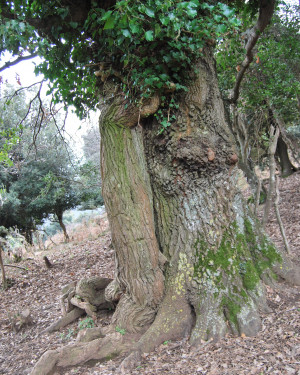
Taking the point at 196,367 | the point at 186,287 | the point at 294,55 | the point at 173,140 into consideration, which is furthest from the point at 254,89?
the point at 196,367

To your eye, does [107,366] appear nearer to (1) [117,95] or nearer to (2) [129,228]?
(2) [129,228]

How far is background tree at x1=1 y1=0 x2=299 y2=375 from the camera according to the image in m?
3.47

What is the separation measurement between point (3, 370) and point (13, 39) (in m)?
4.02

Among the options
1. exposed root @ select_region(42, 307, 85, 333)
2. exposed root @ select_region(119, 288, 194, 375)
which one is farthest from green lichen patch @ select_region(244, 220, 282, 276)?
exposed root @ select_region(42, 307, 85, 333)

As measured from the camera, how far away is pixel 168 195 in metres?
3.93

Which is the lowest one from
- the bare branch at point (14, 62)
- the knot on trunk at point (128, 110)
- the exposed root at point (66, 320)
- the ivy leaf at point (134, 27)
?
the exposed root at point (66, 320)

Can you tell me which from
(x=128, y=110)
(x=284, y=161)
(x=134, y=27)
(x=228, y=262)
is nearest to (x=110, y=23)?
(x=134, y=27)

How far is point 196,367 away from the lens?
2.91 meters

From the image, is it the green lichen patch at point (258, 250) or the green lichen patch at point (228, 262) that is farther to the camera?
the green lichen patch at point (258, 250)

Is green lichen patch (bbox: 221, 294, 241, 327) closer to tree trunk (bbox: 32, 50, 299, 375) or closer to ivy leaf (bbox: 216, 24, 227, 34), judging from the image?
tree trunk (bbox: 32, 50, 299, 375)

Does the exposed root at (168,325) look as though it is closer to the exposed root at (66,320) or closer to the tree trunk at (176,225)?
the tree trunk at (176,225)

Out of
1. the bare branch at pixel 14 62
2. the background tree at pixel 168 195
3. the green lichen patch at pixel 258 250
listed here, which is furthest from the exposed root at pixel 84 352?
the bare branch at pixel 14 62

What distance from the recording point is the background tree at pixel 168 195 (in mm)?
3471

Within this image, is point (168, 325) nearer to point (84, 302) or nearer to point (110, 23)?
point (84, 302)
